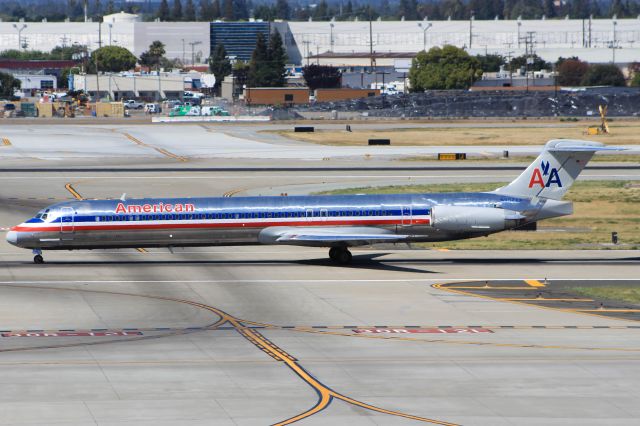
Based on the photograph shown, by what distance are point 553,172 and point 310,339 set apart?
67.7 feet

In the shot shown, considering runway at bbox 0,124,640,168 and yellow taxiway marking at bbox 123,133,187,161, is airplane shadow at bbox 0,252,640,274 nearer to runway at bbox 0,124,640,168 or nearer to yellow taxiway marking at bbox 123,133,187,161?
runway at bbox 0,124,640,168

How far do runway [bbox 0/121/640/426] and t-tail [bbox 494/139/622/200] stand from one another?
3686 millimetres

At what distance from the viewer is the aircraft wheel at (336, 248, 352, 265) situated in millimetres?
53719

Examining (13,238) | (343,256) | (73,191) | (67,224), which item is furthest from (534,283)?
(73,191)

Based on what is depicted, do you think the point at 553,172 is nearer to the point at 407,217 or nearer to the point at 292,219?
the point at 407,217

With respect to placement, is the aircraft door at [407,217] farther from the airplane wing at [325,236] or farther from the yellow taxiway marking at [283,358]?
the yellow taxiway marking at [283,358]

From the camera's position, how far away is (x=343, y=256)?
53750 mm

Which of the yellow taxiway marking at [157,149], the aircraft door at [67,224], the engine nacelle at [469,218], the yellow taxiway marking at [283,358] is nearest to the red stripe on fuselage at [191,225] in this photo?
the aircraft door at [67,224]

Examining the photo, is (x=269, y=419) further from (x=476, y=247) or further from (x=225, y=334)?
(x=476, y=247)

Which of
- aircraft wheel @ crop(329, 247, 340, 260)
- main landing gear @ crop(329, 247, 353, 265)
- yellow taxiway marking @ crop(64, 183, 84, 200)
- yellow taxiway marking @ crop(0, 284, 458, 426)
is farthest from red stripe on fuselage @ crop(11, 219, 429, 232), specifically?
yellow taxiway marking @ crop(64, 183, 84, 200)

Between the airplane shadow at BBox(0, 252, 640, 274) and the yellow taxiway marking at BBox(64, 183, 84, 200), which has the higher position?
the yellow taxiway marking at BBox(64, 183, 84, 200)

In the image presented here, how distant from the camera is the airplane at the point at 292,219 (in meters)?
51.7

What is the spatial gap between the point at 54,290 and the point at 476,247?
80.1ft

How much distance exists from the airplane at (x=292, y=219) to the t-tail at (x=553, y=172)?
48 mm
